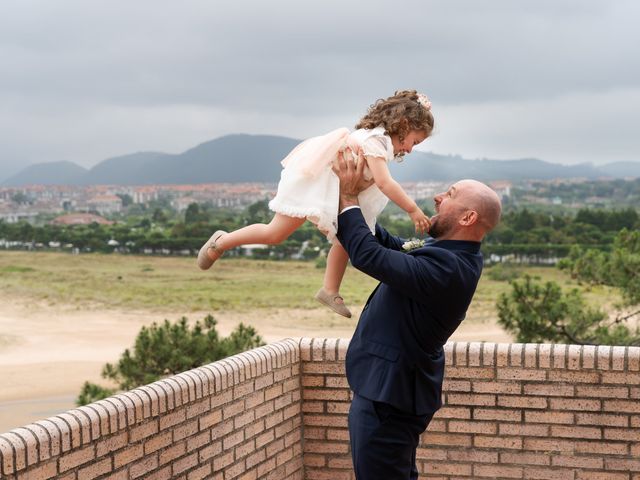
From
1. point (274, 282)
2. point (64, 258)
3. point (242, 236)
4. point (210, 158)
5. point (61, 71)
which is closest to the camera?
point (242, 236)

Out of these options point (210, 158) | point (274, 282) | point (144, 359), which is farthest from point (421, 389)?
point (210, 158)

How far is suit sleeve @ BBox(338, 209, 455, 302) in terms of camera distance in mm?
2682

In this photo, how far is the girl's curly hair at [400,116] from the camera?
3086 millimetres

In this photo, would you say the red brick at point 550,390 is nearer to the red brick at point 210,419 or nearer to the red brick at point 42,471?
the red brick at point 210,419

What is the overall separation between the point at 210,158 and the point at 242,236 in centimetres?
16375

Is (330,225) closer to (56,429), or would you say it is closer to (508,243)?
(56,429)

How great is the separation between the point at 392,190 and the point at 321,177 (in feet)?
0.75

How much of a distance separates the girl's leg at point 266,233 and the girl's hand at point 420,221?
36 cm

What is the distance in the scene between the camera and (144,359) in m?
22.1

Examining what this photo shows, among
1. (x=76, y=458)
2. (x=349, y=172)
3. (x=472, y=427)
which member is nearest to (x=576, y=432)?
(x=472, y=427)

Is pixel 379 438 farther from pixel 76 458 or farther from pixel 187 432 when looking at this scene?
pixel 187 432

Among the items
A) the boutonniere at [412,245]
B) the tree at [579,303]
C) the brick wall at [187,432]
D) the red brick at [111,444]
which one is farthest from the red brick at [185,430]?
the tree at [579,303]

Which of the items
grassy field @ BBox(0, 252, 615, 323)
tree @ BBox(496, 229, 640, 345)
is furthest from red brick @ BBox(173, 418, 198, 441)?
grassy field @ BBox(0, 252, 615, 323)

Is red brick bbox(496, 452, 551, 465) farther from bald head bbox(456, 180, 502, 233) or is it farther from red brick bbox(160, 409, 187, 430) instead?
bald head bbox(456, 180, 502, 233)
